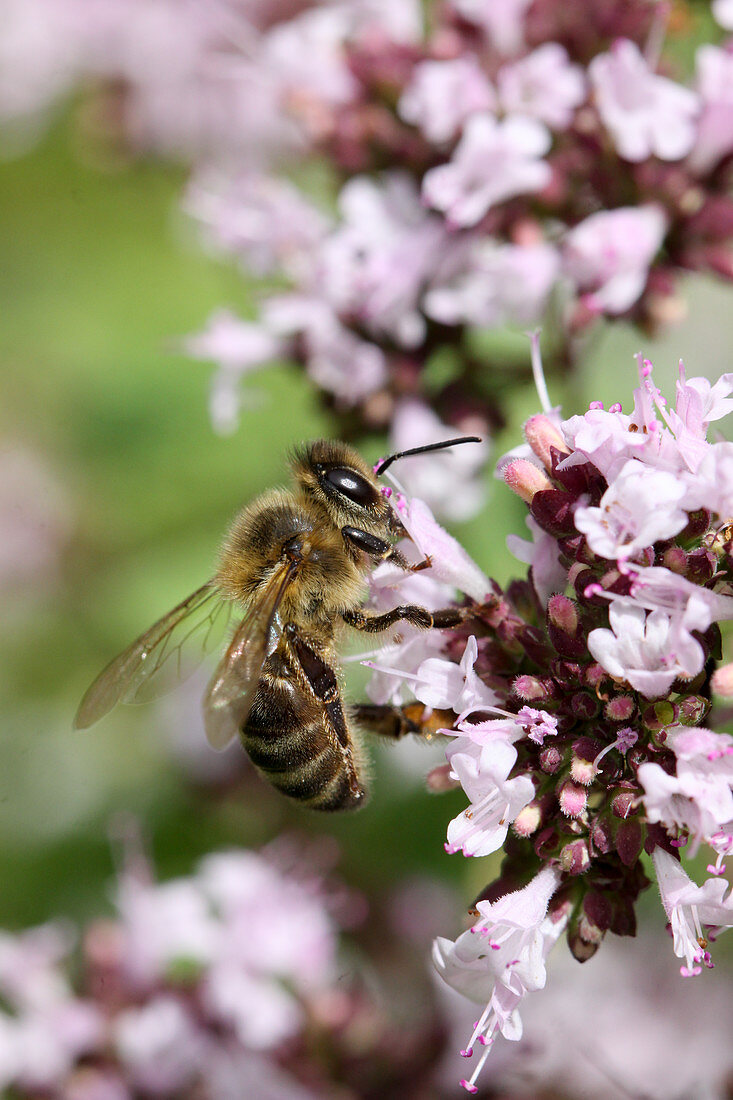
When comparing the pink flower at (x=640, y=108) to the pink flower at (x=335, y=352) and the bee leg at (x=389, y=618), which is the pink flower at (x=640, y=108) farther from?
the bee leg at (x=389, y=618)

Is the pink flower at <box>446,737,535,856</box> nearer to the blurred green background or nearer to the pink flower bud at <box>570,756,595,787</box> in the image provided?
the pink flower bud at <box>570,756,595,787</box>

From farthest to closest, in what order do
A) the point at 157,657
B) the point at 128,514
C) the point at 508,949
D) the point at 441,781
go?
the point at 128,514
the point at 157,657
the point at 441,781
the point at 508,949

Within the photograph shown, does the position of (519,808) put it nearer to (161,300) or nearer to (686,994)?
(686,994)

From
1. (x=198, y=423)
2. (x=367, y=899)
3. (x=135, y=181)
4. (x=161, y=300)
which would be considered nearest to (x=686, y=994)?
(x=367, y=899)

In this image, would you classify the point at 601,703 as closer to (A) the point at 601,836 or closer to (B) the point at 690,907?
(A) the point at 601,836

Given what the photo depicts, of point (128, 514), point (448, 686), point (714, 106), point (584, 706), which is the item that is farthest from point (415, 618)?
point (128, 514)

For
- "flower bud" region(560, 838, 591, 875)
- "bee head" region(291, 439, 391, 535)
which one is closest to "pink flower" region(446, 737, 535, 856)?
"flower bud" region(560, 838, 591, 875)
